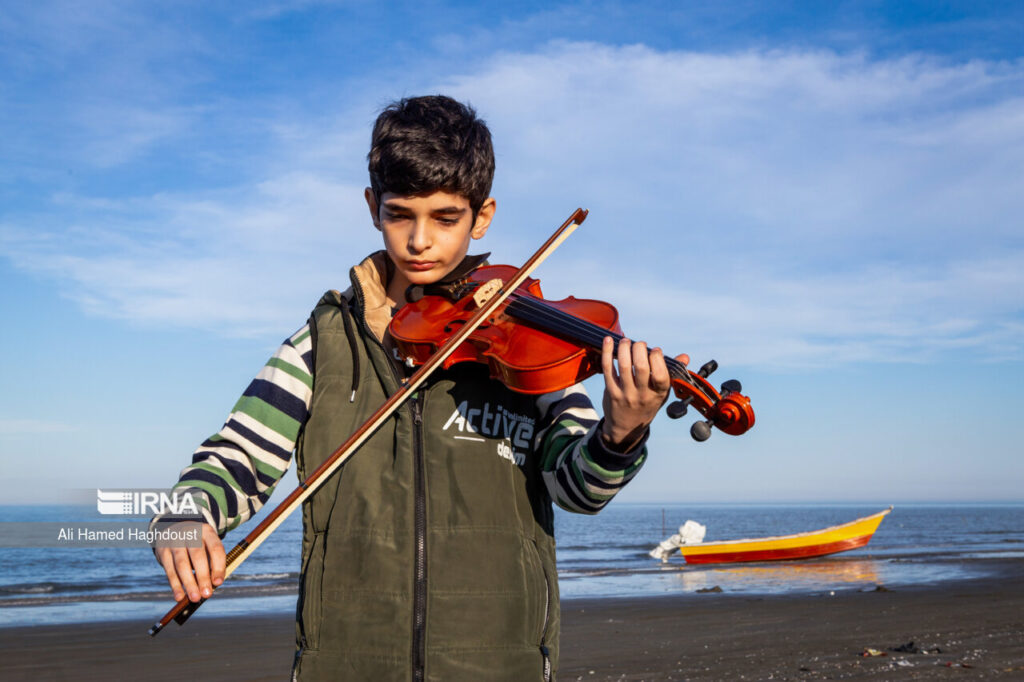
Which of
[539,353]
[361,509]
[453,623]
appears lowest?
[453,623]

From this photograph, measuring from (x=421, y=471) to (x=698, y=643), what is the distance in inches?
288

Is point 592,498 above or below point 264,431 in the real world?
below

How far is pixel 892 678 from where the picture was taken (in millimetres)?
6008

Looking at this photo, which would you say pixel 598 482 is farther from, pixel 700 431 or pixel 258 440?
pixel 258 440

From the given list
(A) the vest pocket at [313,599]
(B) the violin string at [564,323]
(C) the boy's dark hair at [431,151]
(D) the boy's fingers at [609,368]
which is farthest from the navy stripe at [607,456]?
(C) the boy's dark hair at [431,151]

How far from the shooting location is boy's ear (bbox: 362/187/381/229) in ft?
7.38

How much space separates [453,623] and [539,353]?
643 mm

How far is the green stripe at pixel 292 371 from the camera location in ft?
6.61

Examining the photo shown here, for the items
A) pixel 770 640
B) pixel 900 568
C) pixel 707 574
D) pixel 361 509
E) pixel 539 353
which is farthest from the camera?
pixel 900 568

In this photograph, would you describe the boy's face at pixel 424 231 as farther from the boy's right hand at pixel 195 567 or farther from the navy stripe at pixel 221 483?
the boy's right hand at pixel 195 567

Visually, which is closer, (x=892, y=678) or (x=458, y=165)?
(x=458, y=165)

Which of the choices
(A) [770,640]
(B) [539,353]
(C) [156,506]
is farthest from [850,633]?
(C) [156,506]

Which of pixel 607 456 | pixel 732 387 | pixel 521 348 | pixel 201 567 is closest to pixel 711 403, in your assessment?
pixel 732 387

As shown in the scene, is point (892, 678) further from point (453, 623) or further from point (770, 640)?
point (453, 623)
